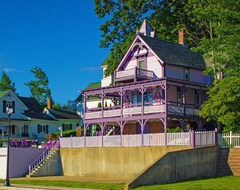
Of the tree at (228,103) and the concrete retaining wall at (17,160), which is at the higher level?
the tree at (228,103)

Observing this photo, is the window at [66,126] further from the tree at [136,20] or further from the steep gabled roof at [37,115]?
the tree at [136,20]

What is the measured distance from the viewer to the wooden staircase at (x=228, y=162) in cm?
3212

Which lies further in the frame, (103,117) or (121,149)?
(103,117)

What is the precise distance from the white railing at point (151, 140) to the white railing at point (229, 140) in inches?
18.2

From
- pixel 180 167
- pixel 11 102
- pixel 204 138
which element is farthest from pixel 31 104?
pixel 180 167

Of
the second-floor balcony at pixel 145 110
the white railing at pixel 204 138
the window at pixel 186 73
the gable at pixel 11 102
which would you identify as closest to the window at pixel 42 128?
the gable at pixel 11 102

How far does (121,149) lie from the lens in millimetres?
37062

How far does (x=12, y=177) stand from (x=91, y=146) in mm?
6552

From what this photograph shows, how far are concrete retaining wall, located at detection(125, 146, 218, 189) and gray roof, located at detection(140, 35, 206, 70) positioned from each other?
1286cm

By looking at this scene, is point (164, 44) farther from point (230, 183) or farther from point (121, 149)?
point (230, 183)

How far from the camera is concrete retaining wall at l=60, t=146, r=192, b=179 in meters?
35.2

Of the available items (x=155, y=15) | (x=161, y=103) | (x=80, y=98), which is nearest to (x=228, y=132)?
(x=161, y=103)

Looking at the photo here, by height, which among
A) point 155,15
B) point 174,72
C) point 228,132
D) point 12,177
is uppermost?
point 155,15

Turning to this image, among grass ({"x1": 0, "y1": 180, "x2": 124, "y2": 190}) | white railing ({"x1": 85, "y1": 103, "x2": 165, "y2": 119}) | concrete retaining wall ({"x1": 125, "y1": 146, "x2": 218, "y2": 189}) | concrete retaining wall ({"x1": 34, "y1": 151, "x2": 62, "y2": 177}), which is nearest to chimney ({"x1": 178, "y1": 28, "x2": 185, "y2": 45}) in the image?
white railing ({"x1": 85, "y1": 103, "x2": 165, "y2": 119})
